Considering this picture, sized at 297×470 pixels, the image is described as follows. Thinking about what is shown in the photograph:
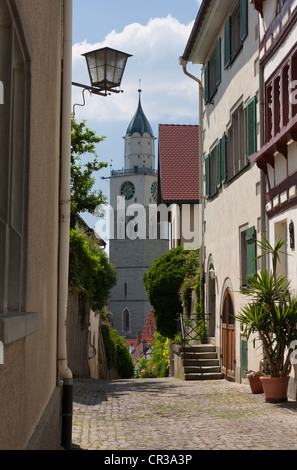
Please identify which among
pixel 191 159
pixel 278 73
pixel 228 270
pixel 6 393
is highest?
pixel 191 159

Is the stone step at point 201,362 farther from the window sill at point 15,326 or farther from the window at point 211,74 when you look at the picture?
Result: the window sill at point 15,326

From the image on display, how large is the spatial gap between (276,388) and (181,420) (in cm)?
238

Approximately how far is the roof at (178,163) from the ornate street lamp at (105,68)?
1776 centimetres

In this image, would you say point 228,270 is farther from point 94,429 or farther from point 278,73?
point 94,429

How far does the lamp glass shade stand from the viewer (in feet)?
32.1

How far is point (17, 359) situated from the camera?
12.1 ft

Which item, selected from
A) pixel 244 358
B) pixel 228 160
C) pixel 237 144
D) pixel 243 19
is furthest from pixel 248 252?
pixel 243 19

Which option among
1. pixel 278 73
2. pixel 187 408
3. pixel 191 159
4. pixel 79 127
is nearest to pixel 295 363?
pixel 187 408

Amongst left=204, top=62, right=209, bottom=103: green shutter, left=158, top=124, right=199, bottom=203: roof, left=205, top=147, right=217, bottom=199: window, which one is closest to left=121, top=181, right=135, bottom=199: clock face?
left=158, top=124, right=199, bottom=203: roof

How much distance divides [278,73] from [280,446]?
739 cm

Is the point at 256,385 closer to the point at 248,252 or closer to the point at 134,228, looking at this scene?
the point at 248,252

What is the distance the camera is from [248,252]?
14.7m

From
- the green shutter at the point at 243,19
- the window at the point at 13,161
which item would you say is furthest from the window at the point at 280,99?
the window at the point at 13,161

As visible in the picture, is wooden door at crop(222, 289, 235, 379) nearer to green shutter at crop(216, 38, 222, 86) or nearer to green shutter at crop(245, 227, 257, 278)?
green shutter at crop(245, 227, 257, 278)
